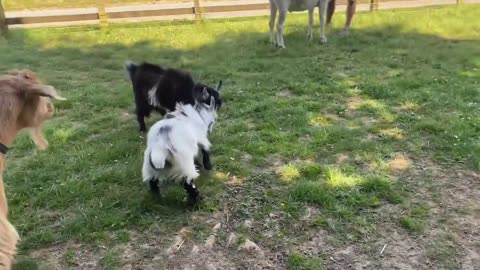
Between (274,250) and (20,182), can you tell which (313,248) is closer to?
(274,250)

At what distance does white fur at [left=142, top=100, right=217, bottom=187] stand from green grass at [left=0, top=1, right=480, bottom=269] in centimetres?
40

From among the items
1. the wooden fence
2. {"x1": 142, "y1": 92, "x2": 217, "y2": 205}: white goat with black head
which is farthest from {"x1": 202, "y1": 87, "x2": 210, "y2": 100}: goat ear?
the wooden fence

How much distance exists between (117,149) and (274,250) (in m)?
2.37

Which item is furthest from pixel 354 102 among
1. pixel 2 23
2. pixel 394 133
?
pixel 2 23

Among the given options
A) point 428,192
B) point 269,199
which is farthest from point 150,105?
point 428,192

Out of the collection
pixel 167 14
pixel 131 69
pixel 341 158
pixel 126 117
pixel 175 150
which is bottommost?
pixel 341 158

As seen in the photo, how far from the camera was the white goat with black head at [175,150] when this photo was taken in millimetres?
3662

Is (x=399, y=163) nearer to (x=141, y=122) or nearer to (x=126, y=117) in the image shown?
(x=141, y=122)

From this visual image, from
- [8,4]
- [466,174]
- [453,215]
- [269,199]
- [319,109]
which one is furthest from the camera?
[8,4]

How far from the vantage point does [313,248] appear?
142 inches

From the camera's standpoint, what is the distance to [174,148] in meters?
3.67

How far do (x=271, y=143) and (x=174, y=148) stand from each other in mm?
1872

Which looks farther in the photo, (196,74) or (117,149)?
(196,74)

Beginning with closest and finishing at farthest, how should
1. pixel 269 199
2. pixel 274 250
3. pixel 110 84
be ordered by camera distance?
pixel 274 250, pixel 269 199, pixel 110 84
